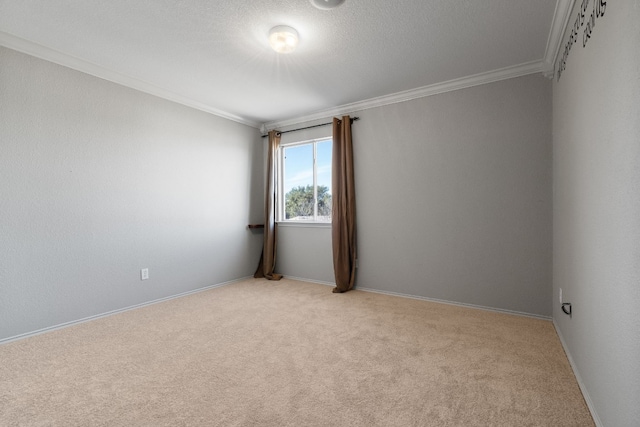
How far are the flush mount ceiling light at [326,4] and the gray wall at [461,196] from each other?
1807mm

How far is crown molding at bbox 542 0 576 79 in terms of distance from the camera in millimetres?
2006

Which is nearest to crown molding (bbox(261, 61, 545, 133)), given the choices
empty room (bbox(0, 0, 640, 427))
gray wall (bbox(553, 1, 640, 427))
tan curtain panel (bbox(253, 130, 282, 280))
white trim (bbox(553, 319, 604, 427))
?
empty room (bbox(0, 0, 640, 427))

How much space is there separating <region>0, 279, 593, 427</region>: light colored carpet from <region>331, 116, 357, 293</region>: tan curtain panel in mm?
870

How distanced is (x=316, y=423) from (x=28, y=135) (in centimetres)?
320

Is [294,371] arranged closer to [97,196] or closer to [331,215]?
[331,215]

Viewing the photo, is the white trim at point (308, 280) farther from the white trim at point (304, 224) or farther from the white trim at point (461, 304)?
the white trim at point (304, 224)

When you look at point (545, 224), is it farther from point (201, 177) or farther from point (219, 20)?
point (201, 177)

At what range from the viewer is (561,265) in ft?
7.83

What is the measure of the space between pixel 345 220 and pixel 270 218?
4.36ft

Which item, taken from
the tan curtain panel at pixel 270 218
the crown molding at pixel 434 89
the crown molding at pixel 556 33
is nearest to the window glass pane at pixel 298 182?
the tan curtain panel at pixel 270 218

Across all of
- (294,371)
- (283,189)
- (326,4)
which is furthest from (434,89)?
(294,371)

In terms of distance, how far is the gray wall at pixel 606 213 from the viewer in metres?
1.10

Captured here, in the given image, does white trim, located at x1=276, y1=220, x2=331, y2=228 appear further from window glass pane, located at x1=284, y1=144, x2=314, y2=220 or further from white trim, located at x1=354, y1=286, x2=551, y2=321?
white trim, located at x1=354, y1=286, x2=551, y2=321

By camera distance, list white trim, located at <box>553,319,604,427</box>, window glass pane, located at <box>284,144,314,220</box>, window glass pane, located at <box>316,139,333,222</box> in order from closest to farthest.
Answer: white trim, located at <box>553,319,604,427</box>, window glass pane, located at <box>316,139,333,222</box>, window glass pane, located at <box>284,144,314,220</box>
